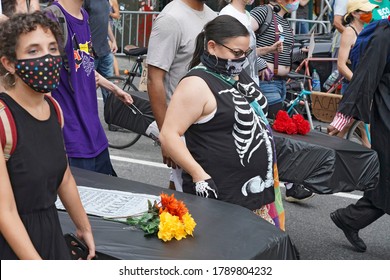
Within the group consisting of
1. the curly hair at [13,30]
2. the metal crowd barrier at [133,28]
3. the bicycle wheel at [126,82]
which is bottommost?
the metal crowd barrier at [133,28]

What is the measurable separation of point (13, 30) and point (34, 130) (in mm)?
353

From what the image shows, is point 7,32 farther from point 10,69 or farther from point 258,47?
point 258,47

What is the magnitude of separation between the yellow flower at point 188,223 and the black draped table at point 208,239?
31mm

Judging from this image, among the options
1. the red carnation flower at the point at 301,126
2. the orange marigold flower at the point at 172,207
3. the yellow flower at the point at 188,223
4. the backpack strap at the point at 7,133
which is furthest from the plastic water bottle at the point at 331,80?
the backpack strap at the point at 7,133

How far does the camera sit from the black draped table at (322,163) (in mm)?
4770

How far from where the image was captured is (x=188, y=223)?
10.8ft

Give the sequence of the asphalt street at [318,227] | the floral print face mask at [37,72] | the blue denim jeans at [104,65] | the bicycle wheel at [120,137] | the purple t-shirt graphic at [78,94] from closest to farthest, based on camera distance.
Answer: the floral print face mask at [37,72]
the purple t-shirt graphic at [78,94]
the asphalt street at [318,227]
the bicycle wheel at [120,137]
the blue denim jeans at [104,65]

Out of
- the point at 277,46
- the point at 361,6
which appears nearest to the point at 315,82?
the point at 361,6

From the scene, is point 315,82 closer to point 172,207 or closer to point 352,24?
point 352,24

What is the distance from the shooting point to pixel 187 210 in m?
3.50

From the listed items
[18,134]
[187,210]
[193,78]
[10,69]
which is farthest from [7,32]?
[193,78]

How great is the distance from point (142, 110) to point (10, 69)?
319 centimetres

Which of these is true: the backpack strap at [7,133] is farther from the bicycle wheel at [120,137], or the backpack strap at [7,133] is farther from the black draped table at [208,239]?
the bicycle wheel at [120,137]
